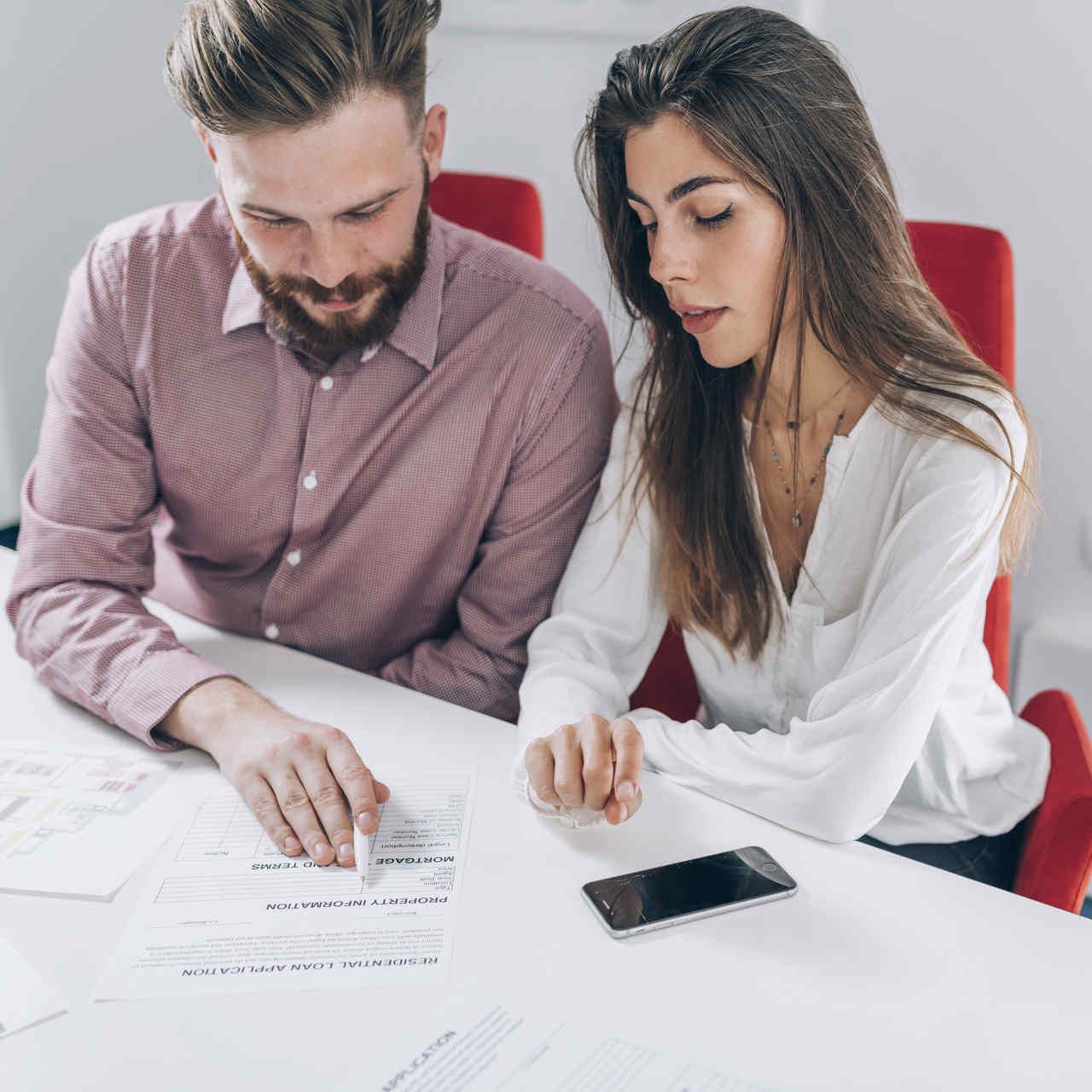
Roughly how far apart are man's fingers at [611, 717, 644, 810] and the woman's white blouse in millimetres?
58

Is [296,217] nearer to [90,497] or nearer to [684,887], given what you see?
[90,497]

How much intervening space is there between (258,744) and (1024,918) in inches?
25.8

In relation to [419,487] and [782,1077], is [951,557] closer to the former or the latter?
[782,1077]

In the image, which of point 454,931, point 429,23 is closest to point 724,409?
point 429,23

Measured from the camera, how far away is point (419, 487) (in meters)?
1.34

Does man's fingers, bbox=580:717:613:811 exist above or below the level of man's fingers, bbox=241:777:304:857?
above

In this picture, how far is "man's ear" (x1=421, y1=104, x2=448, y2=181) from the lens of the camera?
1.32 m

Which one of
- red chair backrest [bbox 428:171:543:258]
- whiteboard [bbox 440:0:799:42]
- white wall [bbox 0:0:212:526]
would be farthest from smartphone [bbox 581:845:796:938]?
white wall [bbox 0:0:212:526]

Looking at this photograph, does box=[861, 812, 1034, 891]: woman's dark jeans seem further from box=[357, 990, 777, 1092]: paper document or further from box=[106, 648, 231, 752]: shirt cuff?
box=[106, 648, 231, 752]: shirt cuff

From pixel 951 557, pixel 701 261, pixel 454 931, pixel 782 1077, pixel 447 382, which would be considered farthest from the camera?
pixel 447 382

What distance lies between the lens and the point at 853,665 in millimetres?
1031

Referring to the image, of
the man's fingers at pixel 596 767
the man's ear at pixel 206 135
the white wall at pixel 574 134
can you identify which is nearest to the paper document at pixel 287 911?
the man's fingers at pixel 596 767

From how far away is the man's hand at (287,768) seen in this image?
94 cm

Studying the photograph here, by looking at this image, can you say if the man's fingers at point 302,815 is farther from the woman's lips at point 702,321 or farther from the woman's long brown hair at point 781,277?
the woman's lips at point 702,321
